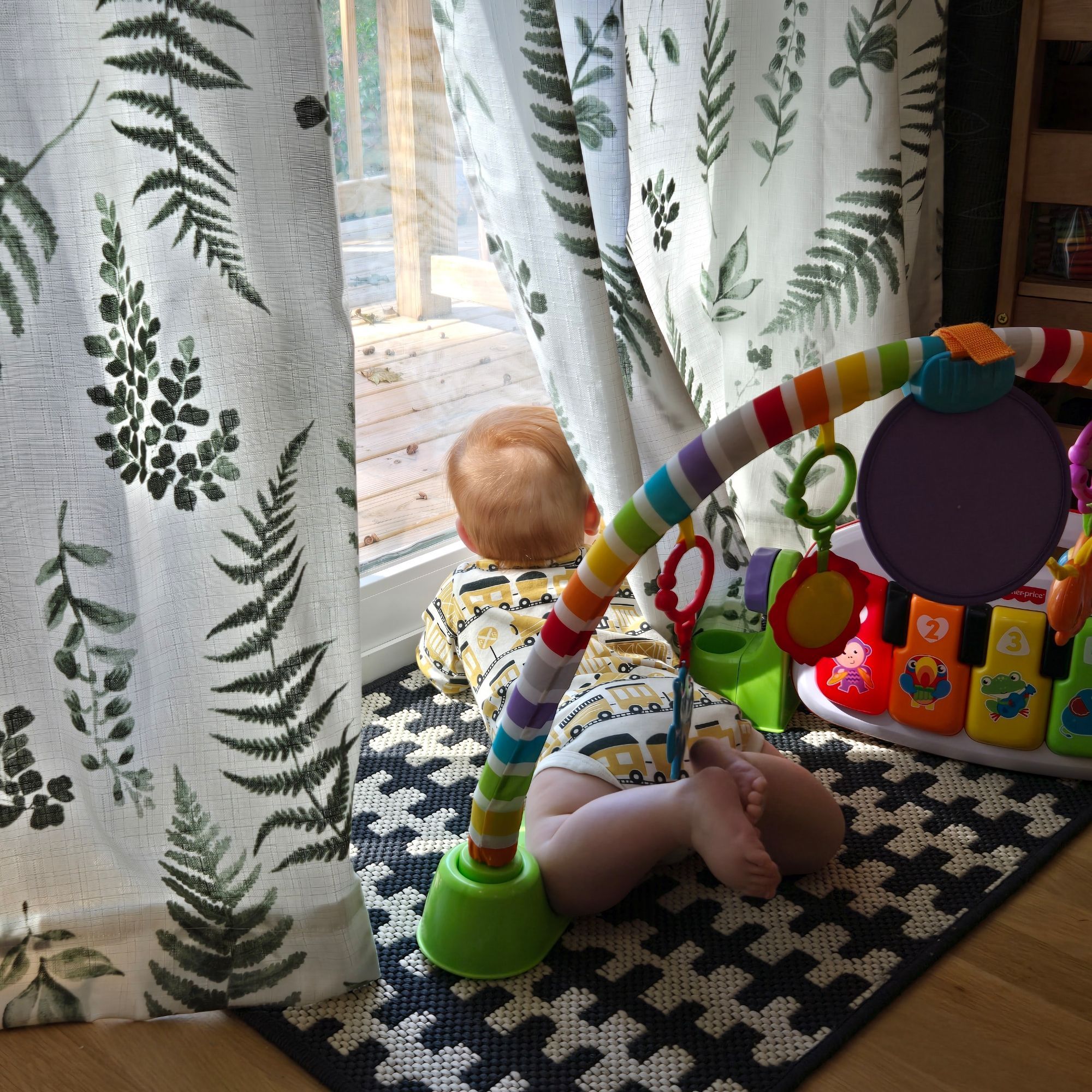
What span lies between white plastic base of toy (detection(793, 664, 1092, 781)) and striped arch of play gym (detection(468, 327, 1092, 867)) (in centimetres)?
54

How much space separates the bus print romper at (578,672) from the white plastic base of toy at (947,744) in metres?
0.18

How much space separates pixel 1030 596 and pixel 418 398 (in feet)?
2.64

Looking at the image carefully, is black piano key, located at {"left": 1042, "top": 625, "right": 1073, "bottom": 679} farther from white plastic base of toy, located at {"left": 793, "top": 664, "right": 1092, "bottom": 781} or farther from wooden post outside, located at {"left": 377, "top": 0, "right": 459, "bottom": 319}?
wooden post outside, located at {"left": 377, "top": 0, "right": 459, "bottom": 319}

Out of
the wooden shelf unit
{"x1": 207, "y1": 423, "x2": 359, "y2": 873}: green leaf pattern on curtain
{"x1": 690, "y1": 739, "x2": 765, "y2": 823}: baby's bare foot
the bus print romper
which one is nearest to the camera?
{"x1": 207, "y1": 423, "x2": 359, "y2": 873}: green leaf pattern on curtain

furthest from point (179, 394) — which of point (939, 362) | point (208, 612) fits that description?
point (939, 362)

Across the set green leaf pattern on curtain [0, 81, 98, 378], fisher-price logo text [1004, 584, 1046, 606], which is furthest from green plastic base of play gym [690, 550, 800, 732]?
green leaf pattern on curtain [0, 81, 98, 378]

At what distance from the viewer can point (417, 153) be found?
138 centimetres

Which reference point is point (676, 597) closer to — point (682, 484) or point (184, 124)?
point (682, 484)

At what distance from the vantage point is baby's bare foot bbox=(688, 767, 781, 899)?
99 centimetres

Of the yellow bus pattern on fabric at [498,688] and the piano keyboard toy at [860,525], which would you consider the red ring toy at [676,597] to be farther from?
the yellow bus pattern on fabric at [498,688]

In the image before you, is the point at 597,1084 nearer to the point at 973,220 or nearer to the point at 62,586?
the point at 62,586

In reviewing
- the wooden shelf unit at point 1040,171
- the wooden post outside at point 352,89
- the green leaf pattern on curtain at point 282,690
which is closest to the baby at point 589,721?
the green leaf pattern on curtain at point 282,690

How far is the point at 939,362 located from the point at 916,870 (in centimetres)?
58

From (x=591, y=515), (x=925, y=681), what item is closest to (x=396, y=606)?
(x=591, y=515)
